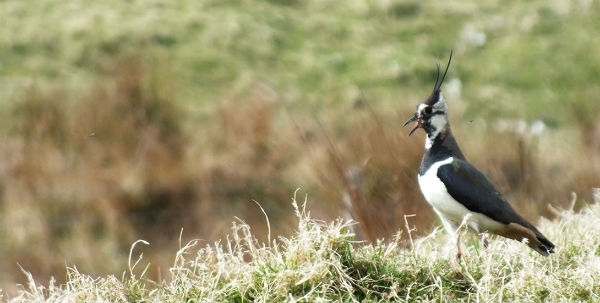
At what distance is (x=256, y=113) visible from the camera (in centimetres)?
1509

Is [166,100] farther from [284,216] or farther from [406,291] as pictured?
[406,291]

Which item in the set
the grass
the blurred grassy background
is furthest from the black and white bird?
the blurred grassy background

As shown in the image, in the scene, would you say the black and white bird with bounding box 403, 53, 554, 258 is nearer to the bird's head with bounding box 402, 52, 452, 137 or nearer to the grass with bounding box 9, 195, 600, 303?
the bird's head with bounding box 402, 52, 452, 137

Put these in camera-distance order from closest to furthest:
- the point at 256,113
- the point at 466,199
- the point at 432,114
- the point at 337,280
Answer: the point at 337,280 < the point at 466,199 < the point at 432,114 < the point at 256,113

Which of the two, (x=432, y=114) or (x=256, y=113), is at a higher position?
(x=432, y=114)

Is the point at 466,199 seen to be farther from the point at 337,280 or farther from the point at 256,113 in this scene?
the point at 256,113

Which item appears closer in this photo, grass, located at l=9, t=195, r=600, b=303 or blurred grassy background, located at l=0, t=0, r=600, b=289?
grass, located at l=9, t=195, r=600, b=303

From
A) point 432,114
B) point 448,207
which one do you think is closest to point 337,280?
point 448,207

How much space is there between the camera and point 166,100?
1599 cm

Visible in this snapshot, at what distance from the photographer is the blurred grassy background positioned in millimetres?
11750

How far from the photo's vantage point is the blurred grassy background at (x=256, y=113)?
38.5ft

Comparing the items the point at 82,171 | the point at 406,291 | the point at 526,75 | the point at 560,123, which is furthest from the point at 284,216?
the point at 406,291

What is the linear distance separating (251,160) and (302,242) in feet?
31.8

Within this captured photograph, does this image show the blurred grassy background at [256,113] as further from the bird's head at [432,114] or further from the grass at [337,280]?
the grass at [337,280]
